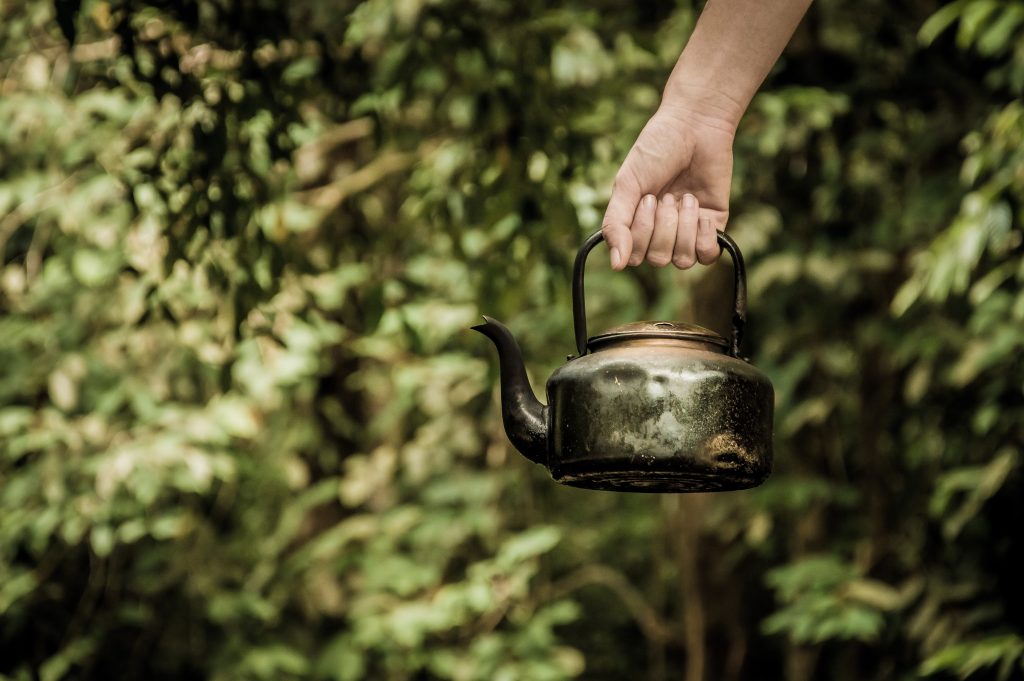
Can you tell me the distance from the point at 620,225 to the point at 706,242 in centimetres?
15

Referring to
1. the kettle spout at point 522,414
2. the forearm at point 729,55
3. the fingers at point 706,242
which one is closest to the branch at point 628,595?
the kettle spout at point 522,414

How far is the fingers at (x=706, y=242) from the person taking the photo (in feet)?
5.61

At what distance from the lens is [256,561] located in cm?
484

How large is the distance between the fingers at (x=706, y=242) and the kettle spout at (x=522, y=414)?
0.31 metres

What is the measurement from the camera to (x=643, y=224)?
1.65 metres

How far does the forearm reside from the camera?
1637mm

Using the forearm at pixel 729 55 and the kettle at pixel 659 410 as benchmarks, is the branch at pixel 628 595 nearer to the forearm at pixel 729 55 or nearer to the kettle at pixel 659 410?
the kettle at pixel 659 410

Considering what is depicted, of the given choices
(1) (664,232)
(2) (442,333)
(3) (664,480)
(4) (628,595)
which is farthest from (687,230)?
(4) (628,595)

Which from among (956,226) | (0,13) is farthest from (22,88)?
(956,226)

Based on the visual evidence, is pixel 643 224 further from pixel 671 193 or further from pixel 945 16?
pixel 945 16

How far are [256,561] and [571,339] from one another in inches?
56.2

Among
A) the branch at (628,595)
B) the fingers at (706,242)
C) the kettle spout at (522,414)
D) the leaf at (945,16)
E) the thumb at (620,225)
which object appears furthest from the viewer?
the branch at (628,595)

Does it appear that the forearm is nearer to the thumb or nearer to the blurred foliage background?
the thumb

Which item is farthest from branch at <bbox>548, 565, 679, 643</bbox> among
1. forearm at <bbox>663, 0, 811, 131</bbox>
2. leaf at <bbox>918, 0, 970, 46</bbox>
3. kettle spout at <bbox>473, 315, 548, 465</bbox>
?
forearm at <bbox>663, 0, 811, 131</bbox>
